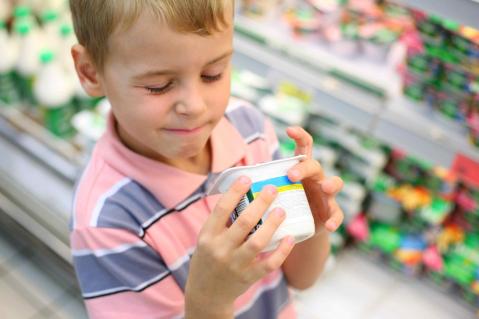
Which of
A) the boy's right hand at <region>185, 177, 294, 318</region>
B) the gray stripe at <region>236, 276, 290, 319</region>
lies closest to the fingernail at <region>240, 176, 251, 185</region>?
the boy's right hand at <region>185, 177, 294, 318</region>

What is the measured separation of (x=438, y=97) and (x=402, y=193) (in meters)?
0.58

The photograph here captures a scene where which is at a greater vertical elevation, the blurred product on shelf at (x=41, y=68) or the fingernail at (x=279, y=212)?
the fingernail at (x=279, y=212)

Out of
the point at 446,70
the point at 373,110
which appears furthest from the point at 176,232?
the point at 446,70

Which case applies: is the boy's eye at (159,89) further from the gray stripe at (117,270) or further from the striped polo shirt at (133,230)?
the gray stripe at (117,270)

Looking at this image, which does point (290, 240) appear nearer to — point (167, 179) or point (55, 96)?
point (167, 179)

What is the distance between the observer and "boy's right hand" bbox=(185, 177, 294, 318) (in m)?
0.69

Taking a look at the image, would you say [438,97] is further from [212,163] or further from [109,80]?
[109,80]

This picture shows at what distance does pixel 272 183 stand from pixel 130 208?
0.27 metres

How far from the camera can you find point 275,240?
0.72 meters

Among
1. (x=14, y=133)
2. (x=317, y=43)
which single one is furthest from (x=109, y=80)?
(x=14, y=133)

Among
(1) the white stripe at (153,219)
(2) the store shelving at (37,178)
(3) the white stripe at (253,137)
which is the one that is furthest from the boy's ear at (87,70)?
(2) the store shelving at (37,178)

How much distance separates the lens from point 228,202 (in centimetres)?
70

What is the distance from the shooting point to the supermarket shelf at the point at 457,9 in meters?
1.15

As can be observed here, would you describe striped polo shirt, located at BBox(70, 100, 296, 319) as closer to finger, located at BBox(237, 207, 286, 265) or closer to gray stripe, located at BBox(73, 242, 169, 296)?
gray stripe, located at BBox(73, 242, 169, 296)
